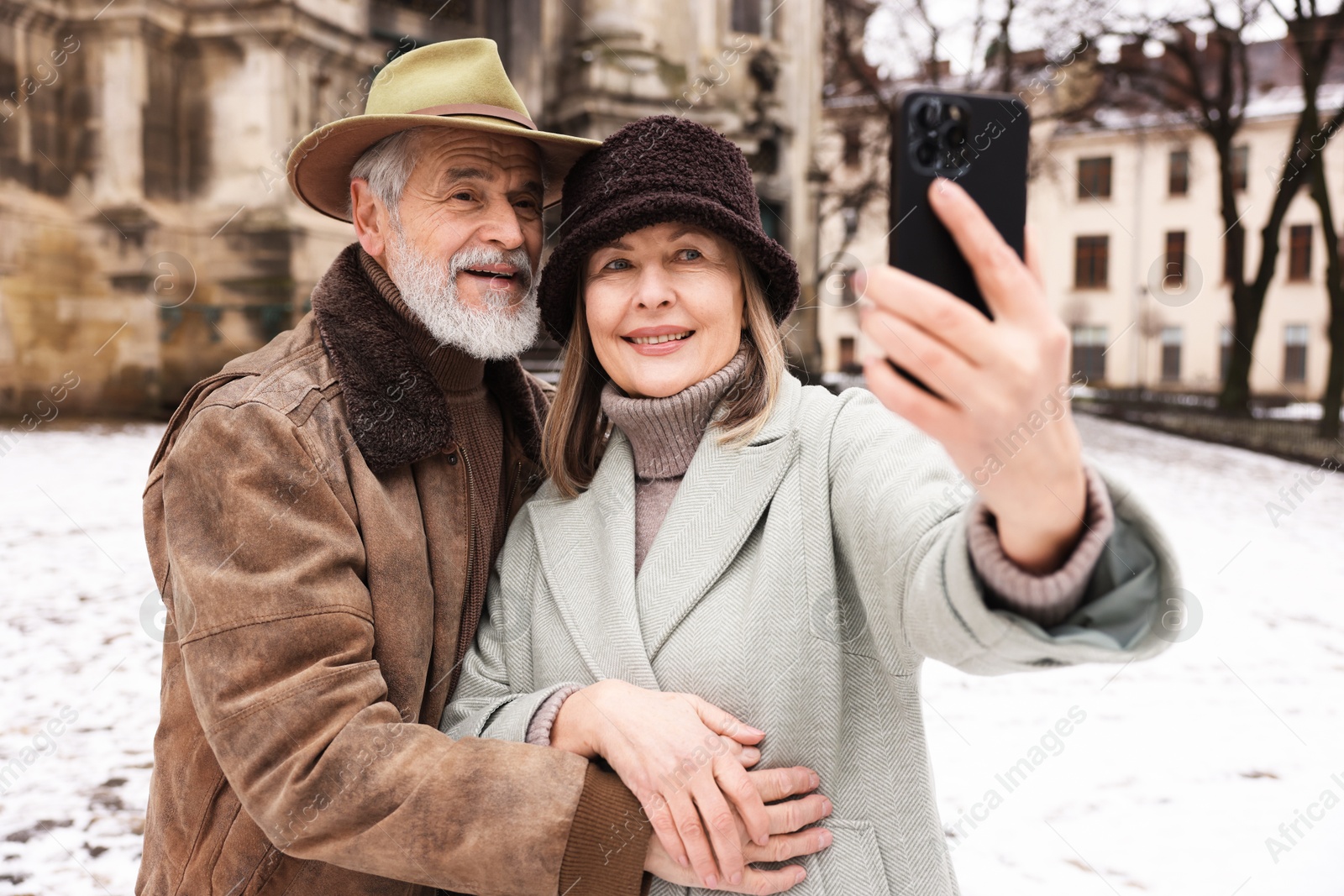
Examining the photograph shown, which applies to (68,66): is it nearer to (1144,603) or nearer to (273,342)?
(273,342)

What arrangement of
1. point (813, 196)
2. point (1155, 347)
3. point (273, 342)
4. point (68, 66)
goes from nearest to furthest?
point (273, 342) → point (68, 66) → point (813, 196) → point (1155, 347)

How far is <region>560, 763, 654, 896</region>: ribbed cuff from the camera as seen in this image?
1.88 m

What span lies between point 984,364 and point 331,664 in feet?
4.70

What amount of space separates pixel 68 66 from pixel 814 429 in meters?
14.0

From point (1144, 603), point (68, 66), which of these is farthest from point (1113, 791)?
point (68, 66)

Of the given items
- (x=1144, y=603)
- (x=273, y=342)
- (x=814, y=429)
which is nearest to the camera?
(x=1144, y=603)

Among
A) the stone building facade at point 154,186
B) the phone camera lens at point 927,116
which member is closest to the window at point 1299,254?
the stone building facade at point 154,186

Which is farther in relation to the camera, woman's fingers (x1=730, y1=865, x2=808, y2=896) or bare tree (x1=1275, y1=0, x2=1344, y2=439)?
bare tree (x1=1275, y1=0, x2=1344, y2=439)

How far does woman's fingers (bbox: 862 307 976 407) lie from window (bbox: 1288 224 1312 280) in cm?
4405

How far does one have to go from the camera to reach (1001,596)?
1.29 metres

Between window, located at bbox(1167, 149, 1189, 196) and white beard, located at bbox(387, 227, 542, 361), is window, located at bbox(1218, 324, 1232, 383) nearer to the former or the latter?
window, located at bbox(1167, 149, 1189, 196)

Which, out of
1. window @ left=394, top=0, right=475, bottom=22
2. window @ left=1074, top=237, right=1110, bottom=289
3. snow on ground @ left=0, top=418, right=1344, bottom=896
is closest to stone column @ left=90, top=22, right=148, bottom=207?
window @ left=394, top=0, right=475, bottom=22

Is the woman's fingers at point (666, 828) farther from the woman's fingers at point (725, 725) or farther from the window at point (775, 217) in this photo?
the window at point (775, 217)

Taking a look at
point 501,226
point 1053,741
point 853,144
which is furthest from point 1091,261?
point 501,226
